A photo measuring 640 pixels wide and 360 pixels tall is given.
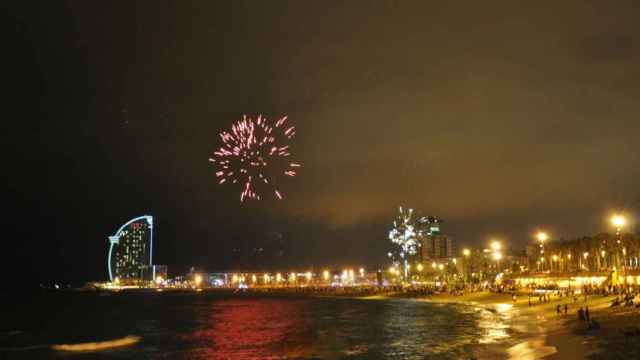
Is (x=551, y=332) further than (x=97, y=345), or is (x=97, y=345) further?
(x=97, y=345)

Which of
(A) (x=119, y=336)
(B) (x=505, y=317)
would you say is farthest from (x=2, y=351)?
(B) (x=505, y=317)

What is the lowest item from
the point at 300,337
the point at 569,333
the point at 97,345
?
the point at 97,345

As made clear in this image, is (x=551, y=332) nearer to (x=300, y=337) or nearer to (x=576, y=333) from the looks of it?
(x=576, y=333)

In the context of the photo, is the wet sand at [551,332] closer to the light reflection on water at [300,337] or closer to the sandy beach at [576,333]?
the sandy beach at [576,333]

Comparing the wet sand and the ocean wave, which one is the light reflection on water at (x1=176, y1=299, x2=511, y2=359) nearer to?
the wet sand

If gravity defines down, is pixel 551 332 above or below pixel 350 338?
above

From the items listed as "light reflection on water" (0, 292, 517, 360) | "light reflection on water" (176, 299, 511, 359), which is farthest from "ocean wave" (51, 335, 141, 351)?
"light reflection on water" (176, 299, 511, 359)

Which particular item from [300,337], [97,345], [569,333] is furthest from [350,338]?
[97,345]

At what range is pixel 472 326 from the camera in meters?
57.4

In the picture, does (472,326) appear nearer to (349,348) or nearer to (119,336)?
(349,348)

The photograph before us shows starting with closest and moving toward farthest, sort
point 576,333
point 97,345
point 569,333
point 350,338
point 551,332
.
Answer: point 576,333, point 569,333, point 551,332, point 350,338, point 97,345

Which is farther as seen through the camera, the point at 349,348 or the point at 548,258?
the point at 548,258

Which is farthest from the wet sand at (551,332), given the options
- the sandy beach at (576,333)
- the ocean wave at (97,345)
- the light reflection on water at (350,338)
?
the ocean wave at (97,345)

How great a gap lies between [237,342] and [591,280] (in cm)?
6187
